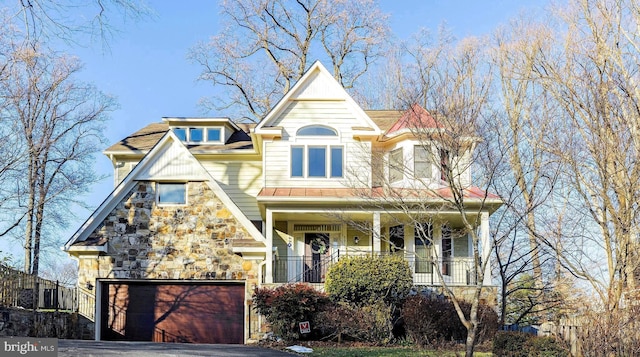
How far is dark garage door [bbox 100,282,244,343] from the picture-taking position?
66.7 feet

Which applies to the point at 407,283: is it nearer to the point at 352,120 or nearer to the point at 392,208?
the point at 392,208

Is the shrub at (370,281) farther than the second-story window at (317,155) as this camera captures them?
No

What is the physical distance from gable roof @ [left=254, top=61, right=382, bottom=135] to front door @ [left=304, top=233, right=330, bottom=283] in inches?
140

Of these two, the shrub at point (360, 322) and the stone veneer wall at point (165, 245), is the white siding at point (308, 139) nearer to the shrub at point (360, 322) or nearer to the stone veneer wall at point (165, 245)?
the stone veneer wall at point (165, 245)

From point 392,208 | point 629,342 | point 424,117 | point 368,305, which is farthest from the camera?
point 392,208

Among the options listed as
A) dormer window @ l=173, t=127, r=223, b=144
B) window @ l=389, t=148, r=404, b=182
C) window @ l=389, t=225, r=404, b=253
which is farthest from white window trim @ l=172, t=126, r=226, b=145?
window @ l=389, t=225, r=404, b=253

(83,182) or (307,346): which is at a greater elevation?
(83,182)

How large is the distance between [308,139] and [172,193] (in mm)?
4414

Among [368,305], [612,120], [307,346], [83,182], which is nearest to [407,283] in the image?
[368,305]

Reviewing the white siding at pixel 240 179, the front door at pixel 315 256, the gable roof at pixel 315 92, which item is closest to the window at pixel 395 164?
the gable roof at pixel 315 92

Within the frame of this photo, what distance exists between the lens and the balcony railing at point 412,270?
21.0 metres

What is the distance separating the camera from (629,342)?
1191 centimetres

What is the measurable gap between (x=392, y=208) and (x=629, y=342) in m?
8.48

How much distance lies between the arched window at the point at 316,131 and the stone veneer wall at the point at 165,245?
142 inches
